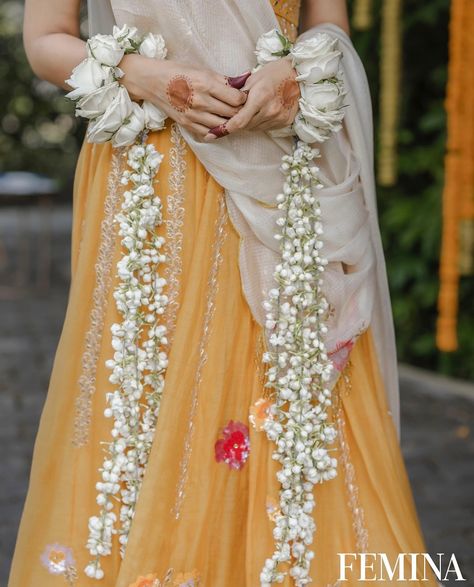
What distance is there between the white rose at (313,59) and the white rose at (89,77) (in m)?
0.35

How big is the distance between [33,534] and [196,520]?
38cm

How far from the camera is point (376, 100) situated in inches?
193

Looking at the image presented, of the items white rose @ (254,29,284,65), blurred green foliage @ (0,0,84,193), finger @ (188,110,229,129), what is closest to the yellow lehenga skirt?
finger @ (188,110,229,129)

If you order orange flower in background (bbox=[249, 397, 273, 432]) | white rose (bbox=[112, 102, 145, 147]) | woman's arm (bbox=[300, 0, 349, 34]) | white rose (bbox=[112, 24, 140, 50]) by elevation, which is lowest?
orange flower in background (bbox=[249, 397, 273, 432])

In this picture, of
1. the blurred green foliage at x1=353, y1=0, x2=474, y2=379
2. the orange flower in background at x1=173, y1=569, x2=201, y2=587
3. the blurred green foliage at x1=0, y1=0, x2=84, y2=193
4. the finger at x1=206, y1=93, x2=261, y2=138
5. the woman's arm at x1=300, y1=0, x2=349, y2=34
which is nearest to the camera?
the finger at x1=206, y1=93, x2=261, y2=138

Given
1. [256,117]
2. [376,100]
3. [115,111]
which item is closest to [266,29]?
[256,117]

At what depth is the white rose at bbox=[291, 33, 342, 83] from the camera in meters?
1.63

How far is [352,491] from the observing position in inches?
70.1

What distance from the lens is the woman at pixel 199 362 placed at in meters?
1.65

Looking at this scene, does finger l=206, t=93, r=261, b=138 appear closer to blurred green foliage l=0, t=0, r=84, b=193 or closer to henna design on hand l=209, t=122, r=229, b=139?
henna design on hand l=209, t=122, r=229, b=139

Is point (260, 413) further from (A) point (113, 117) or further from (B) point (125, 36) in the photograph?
(B) point (125, 36)

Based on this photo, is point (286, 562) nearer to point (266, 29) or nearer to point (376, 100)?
point (266, 29)

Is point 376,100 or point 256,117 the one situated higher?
point 376,100

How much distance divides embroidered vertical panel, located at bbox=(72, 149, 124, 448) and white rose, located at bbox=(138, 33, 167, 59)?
199 mm
